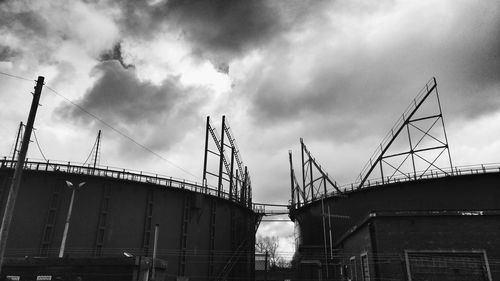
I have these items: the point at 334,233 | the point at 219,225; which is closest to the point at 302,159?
the point at 334,233

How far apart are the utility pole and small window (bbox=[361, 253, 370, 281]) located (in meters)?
16.9

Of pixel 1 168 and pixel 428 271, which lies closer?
pixel 428 271

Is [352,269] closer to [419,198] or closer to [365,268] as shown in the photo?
[365,268]

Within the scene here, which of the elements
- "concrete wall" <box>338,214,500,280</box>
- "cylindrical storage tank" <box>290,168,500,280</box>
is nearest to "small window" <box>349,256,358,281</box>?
"cylindrical storage tank" <box>290,168,500,280</box>

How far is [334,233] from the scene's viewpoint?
111 feet

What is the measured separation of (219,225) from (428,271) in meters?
18.1

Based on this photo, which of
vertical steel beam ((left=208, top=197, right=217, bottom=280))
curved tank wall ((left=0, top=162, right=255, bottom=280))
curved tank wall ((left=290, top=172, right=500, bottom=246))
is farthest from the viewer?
vertical steel beam ((left=208, top=197, right=217, bottom=280))

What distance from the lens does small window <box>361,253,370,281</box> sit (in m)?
20.8

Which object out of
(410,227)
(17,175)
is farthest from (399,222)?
(17,175)

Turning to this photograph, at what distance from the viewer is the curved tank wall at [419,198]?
985 inches

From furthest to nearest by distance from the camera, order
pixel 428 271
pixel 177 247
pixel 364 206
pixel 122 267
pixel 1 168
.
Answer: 1. pixel 364 206
2. pixel 177 247
3. pixel 1 168
4. pixel 428 271
5. pixel 122 267

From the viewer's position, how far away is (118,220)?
2625 centimetres

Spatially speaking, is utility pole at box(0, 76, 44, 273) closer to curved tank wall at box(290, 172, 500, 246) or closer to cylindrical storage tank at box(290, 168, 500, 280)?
cylindrical storage tank at box(290, 168, 500, 280)

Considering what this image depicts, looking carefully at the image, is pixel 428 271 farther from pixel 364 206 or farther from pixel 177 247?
pixel 177 247
